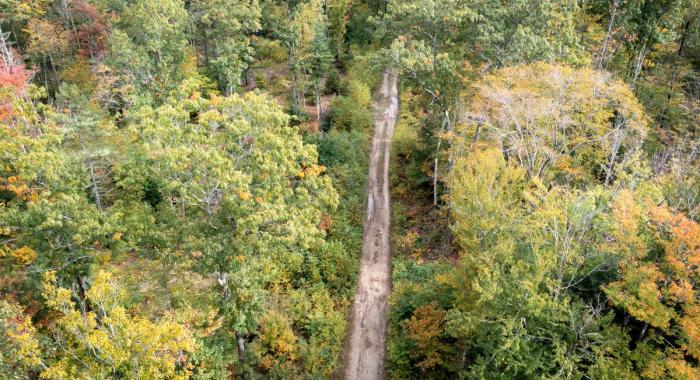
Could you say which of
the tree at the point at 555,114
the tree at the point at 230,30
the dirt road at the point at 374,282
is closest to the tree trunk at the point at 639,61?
the tree at the point at 555,114

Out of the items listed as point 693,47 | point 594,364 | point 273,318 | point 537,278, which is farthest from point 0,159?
point 693,47

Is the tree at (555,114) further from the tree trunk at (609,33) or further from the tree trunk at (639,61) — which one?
the tree trunk at (639,61)

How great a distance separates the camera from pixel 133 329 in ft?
47.9

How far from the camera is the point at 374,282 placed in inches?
1217

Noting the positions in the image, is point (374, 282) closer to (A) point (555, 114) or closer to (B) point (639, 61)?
(A) point (555, 114)

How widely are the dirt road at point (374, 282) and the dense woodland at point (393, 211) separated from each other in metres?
0.90

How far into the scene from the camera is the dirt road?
26.2 meters

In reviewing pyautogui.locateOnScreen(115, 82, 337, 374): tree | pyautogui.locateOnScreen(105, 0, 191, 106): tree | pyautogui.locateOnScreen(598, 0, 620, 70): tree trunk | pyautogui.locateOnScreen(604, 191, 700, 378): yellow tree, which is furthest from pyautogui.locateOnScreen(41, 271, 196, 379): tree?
pyautogui.locateOnScreen(598, 0, 620, 70): tree trunk

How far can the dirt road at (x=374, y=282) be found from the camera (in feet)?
85.9

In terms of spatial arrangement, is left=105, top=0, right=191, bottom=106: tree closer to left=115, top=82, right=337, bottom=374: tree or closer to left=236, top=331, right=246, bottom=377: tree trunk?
left=115, top=82, right=337, bottom=374: tree

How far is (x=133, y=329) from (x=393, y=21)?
2661 centimetres

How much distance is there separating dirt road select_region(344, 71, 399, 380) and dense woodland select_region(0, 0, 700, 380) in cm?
90

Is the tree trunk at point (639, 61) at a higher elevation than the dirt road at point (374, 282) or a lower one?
higher

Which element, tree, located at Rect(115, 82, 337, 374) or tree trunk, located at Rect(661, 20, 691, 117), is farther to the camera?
tree trunk, located at Rect(661, 20, 691, 117)
